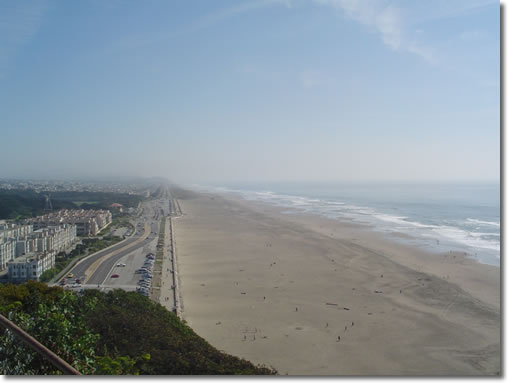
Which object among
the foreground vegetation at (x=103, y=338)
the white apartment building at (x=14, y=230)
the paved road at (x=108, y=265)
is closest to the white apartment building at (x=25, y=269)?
the paved road at (x=108, y=265)

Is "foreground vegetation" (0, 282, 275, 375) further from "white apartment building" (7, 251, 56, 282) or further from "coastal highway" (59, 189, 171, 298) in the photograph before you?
"white apartment building" (7, 251, 56, 282)

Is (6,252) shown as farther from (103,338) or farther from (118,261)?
(103,338)

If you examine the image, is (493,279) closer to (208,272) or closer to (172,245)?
(208,272)

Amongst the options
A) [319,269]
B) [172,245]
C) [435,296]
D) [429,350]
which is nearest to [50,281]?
[172,245]

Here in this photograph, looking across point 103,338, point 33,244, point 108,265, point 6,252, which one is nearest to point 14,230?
point 33,244

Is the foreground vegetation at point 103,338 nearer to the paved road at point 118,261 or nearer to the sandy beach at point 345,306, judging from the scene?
the sandy beach at point 345,306

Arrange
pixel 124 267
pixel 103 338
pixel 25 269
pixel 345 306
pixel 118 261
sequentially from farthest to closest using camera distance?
pixel 118 261
pixel 124 267
pixel 25 269
pixel 345 306
pixel 103 338
